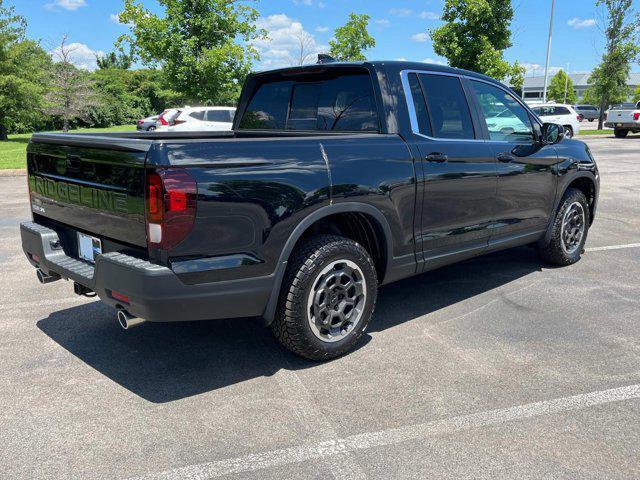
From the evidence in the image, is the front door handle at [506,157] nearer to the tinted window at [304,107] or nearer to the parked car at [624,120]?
the tinted window at [304,107]

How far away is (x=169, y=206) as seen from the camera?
288 cm


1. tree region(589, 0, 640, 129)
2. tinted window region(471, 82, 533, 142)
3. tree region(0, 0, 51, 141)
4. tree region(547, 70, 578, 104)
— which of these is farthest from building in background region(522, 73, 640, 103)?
tinted window region(471, 82, 533, 142)

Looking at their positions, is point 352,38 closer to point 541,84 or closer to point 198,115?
point 198,115

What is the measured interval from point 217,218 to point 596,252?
523 cm

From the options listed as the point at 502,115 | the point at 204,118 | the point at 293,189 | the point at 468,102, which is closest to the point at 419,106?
the point at 468,102

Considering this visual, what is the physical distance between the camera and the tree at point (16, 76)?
2806 centimetres

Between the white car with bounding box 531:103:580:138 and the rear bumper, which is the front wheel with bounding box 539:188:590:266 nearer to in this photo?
the rear bumper

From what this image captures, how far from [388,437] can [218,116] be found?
60.1 feet

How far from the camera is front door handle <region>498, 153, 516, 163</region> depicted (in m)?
4.70

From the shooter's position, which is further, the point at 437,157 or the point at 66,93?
the point at 66,93

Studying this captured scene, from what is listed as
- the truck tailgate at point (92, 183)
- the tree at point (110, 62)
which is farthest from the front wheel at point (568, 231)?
the tree at point (110, 62)

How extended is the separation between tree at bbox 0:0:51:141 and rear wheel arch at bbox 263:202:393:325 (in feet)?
95.0

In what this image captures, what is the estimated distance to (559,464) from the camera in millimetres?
2635

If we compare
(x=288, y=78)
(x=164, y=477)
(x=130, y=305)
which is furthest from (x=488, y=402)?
(x=288, y=78)
